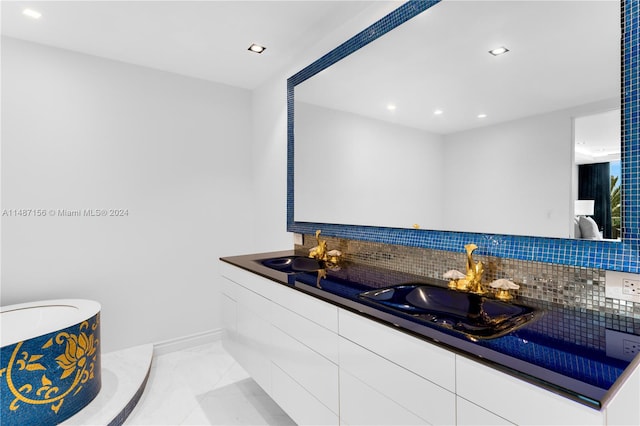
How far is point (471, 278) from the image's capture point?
1398 millimetres

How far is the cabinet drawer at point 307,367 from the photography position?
1355mm

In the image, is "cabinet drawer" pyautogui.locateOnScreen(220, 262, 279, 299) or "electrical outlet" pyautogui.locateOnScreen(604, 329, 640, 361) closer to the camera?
"electrical outlet" pyautogui.locateOnScreen(604, 329, 640, 361)

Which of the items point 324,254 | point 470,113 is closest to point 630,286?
point 470,113

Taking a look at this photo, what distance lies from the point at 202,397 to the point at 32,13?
2799mm

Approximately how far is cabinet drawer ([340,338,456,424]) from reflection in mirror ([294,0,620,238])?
77cm

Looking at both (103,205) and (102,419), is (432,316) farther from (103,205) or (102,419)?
(103,205)

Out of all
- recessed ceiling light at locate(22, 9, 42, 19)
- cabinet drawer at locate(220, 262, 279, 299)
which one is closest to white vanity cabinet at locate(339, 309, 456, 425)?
cabinet drawer at locate(220, 262, 279, 299)

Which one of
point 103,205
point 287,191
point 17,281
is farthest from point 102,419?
point 287,191

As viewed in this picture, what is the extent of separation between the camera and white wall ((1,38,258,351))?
243 cm

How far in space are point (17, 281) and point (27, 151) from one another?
0.97 meters

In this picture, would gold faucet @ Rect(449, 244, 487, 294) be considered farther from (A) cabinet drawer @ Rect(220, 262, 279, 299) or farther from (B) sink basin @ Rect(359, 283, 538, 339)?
(A) cabinet drawer @ Rect(220, 262, 279, 299)

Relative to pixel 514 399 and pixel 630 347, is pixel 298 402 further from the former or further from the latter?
pixel 630 347

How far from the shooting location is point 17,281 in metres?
2.40

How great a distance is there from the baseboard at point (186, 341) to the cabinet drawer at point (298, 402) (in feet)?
5.33
